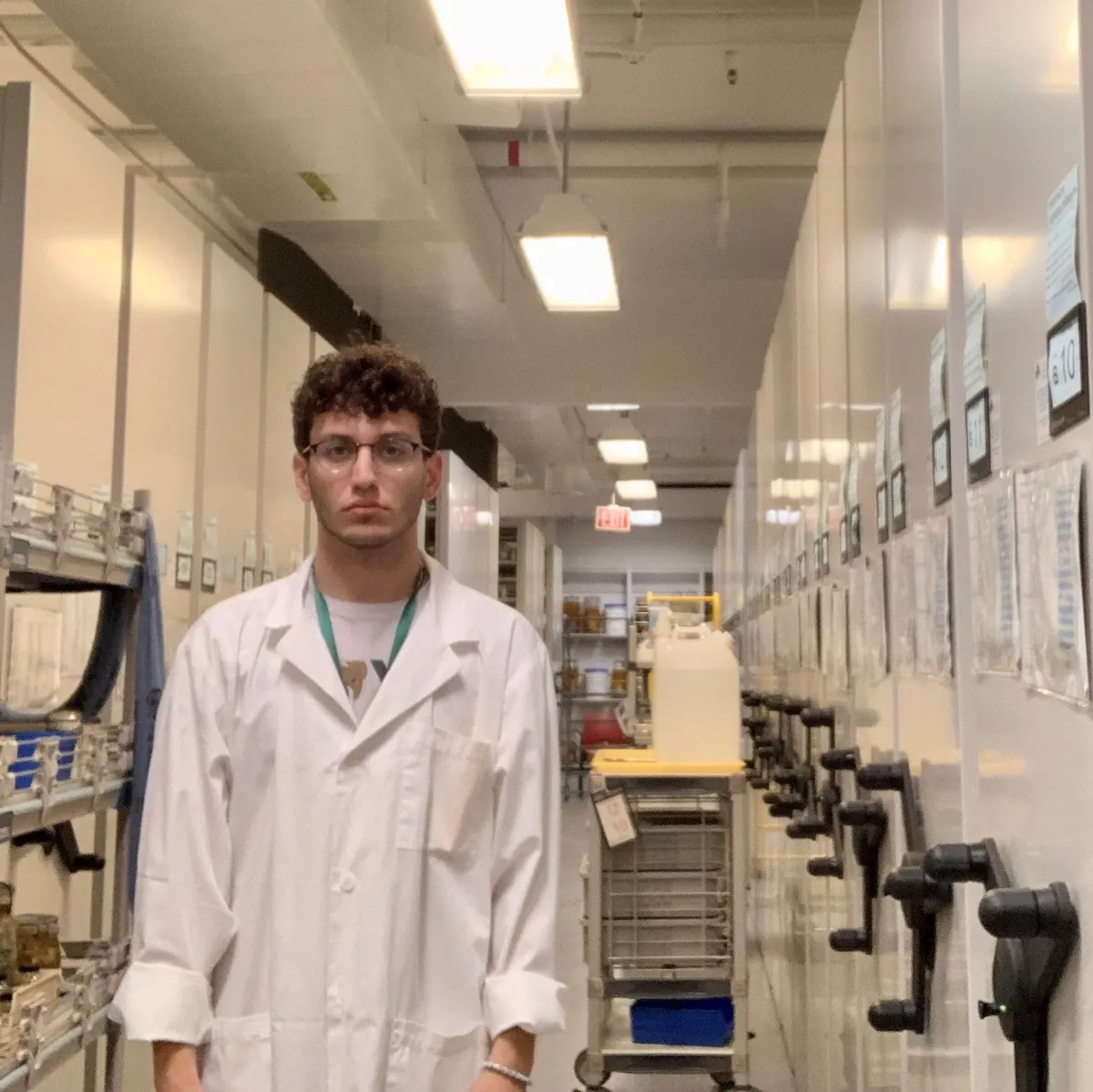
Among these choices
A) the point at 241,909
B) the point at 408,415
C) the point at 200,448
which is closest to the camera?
the point at 241,909

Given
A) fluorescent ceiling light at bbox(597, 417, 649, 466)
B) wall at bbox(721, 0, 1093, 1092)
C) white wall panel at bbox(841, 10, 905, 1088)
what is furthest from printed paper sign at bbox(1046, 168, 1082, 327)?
fluorescent ceiling light at bbox(597, 417, 649, 466)

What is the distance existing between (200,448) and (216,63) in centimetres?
97

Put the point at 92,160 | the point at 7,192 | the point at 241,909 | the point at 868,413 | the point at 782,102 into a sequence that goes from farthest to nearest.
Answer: the point at 782,102
the point at 92,160
the point at 7,192
the point at 868,413
the point at 241,909

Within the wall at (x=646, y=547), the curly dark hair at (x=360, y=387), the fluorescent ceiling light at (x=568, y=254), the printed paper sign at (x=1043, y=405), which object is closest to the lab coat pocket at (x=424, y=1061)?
the curly dark hair at (x=360, y=387)

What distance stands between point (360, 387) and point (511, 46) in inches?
52.4

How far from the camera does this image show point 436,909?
1605mm

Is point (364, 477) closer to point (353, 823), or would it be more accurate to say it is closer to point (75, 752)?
point (353, 823)

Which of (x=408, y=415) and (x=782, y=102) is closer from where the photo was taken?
(x=408, y=415)

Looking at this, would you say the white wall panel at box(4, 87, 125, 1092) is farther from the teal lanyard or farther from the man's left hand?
the man's left hand

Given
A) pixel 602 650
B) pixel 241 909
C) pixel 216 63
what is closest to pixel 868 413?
pixel 241 909

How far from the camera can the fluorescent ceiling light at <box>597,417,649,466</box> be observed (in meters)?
7.54

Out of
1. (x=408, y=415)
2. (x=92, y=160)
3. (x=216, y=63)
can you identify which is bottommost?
(x=408, y=415)

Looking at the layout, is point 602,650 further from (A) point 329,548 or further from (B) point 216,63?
(A) point 329,548

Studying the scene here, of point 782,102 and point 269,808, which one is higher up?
point 782,102
